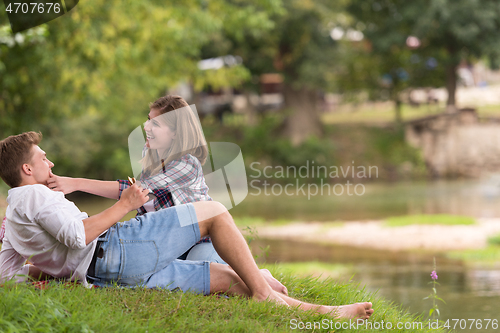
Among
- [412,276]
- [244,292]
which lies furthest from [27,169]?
[412,276]

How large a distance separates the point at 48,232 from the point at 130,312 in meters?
0.58

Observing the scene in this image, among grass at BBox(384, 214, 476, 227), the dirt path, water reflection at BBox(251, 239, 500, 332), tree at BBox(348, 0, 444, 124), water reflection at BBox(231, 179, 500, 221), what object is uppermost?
tree at BBox(348, 0, 444, 124)

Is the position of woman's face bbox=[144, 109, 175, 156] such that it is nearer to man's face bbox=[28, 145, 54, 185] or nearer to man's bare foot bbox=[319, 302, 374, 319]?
man's face bbox=[28, 145, 54, 185]

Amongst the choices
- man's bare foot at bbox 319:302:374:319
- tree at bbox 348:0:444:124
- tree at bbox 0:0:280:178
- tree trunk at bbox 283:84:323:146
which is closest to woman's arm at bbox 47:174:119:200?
man's bare foot at bbox 319:302:374:319

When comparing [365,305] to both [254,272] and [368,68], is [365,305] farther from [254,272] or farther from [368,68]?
[368,68]

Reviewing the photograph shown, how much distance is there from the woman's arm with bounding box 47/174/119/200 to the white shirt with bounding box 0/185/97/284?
317 millimetres

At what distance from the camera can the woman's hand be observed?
3184 mm

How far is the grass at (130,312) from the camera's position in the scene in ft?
8.64

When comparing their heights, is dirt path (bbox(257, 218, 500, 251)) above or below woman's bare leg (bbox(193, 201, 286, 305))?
below

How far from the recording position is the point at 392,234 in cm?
1152

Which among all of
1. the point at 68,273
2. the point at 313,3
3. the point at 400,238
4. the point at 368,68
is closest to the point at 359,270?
the point at 400,238

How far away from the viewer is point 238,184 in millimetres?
3273

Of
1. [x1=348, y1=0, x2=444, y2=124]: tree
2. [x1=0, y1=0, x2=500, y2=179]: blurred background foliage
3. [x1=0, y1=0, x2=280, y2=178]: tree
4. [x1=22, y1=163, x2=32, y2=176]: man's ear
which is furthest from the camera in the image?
[x1=348, y1=0, x2=444, y2=124]: tree

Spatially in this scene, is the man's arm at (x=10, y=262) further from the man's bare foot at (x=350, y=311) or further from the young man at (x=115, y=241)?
the man's bare foot at (x=350, y=311)
